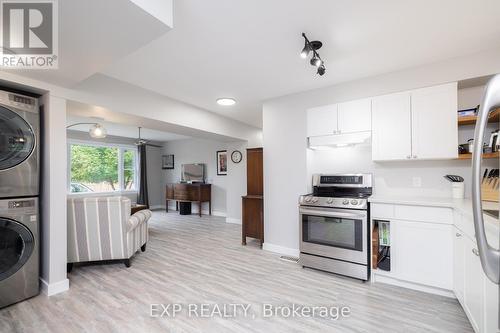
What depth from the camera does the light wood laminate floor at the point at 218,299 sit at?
1.96 meters

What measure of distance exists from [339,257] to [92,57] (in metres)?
3.13

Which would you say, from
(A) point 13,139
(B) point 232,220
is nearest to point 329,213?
(A) point 13,139

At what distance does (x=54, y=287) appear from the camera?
2.47 meters

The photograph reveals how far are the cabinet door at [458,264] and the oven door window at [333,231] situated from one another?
0.79 m

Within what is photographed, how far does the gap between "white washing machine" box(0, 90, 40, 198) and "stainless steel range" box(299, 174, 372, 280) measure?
9.58ft

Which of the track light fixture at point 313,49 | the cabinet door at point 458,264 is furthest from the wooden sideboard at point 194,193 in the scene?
the cabinet door at point 458,264

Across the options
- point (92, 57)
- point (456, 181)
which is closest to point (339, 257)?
point (456, 181)

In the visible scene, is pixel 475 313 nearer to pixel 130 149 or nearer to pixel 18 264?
Result: pixel 18 264

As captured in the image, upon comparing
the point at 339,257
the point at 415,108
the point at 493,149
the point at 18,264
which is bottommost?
the point at 339,257

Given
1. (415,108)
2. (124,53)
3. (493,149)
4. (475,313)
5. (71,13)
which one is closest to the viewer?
(71,13)

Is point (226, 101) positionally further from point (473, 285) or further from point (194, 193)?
point (194, 193)

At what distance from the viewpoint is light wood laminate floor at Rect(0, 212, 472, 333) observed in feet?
6.43

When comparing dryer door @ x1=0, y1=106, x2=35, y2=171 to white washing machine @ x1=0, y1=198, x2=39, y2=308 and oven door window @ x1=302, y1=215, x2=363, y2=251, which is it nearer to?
white washing machine @ x1=0, y1=198, x2=39, y2=308

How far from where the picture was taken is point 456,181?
2574 mm
